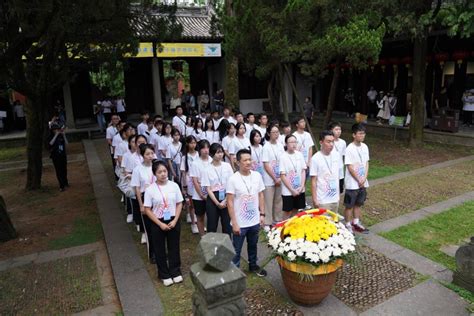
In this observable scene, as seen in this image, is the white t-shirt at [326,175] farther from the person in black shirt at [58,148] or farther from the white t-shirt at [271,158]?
the person in black shirt at [58,148]

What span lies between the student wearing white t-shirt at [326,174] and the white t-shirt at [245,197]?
45.0 inches

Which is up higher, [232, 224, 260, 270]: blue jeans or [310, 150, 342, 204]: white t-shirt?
[310, 150, 342, 204]: white t-shirt

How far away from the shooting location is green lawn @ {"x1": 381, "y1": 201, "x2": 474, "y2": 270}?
5699mm

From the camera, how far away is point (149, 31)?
10961 millimetres

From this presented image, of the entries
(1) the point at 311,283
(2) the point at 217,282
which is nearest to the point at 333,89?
(1) the point at 311,283

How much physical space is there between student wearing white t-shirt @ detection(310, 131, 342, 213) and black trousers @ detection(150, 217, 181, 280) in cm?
210

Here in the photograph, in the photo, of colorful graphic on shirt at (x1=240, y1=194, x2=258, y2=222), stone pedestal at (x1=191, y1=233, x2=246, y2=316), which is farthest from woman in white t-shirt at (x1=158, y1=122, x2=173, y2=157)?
stone pedestal at (x1=191, y1=233, x2=246, y2=316)

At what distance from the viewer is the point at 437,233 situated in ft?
20.8

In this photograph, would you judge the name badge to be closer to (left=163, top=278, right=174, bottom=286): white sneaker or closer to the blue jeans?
the blue jeans

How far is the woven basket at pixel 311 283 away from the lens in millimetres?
4125

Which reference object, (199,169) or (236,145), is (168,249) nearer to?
(199,169)

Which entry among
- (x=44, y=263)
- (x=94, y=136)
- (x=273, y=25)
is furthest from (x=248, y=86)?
(x=44, y=263)

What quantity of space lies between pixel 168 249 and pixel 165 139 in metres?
3.72

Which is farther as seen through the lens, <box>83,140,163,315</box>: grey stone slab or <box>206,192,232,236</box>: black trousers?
<box>206,192,232,236</box>: black trousers
